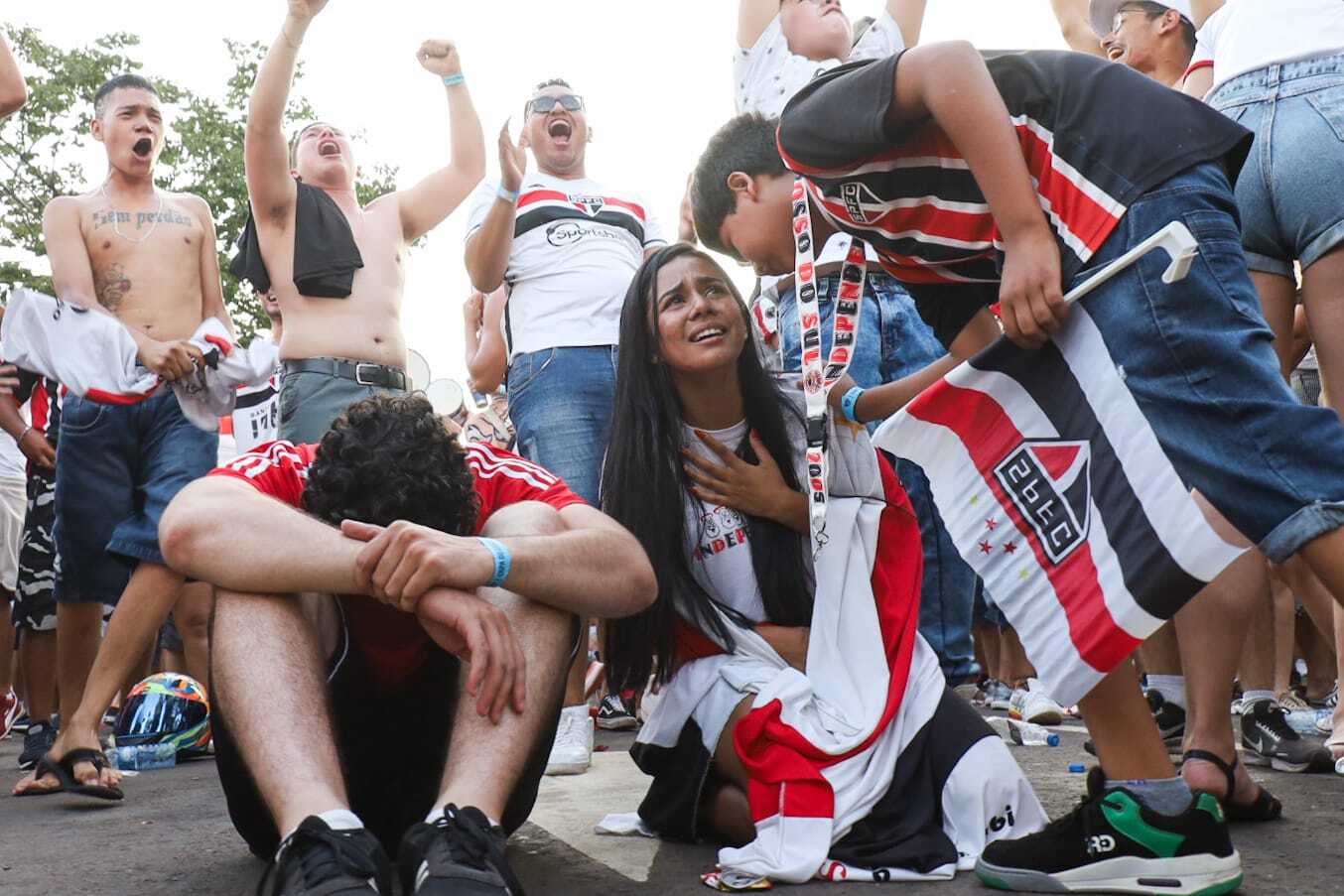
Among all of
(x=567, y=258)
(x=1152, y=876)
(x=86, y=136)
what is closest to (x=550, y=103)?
(x=567, y=258)

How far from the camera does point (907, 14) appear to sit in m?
3.78

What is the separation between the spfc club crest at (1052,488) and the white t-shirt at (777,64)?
1.54 meters

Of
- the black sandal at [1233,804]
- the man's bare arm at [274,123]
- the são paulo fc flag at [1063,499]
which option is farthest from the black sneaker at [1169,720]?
the man's bare arm at [274,123]

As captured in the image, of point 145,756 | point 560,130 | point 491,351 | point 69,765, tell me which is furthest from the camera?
point 491,351

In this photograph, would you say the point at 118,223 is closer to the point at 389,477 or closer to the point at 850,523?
the point at 389,477

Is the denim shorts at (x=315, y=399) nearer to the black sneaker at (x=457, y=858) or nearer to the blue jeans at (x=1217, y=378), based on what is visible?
the black sneaker at (x=457, y=858)

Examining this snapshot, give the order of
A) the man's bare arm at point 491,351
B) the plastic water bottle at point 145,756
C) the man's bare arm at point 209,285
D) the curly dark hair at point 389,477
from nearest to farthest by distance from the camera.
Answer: the curly dark hair at point 389,477
the plastic water bottle at point 145,756
the man's bare arm at point 209,285
the man's bare arm at point 491,351

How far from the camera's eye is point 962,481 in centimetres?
222

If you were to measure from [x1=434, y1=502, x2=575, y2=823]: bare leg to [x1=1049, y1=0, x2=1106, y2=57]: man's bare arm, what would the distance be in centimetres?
286

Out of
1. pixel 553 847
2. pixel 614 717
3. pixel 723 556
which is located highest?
pixel 723 556

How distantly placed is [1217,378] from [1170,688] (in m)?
1.76

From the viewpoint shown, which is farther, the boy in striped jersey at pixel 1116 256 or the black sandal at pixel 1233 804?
the black sandal at pixel 1233 804

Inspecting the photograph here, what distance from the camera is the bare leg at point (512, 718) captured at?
6.46ft

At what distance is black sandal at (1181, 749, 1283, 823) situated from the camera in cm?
242
